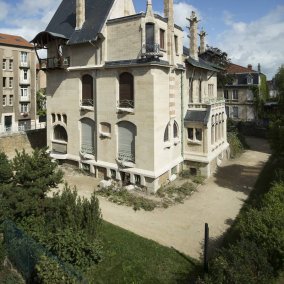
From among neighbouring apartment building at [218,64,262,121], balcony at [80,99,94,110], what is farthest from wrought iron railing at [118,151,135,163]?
neighbouring apartment building at [218,64,262,121]

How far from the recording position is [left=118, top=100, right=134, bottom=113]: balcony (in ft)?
84.1

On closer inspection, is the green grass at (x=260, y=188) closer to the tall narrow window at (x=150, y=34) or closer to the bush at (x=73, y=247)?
the bush at (x=73, y=247)

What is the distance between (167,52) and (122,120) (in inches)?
277

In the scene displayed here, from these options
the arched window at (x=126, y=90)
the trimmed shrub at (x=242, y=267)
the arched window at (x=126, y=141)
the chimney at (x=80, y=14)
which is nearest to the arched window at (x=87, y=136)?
the arched window at (x=126, y=141)

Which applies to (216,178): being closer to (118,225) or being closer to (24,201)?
(118,225)

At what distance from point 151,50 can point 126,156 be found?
8985 millimetres

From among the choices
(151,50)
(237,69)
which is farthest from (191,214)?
(237,69)

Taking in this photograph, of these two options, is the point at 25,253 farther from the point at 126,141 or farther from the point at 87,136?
the point at 87,136

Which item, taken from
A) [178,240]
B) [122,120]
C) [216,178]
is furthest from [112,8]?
[178,240]

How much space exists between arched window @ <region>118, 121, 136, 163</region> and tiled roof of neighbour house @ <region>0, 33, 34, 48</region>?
3264 centimetres

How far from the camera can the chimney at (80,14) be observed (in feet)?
93.0

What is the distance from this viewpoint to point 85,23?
93.5 ft

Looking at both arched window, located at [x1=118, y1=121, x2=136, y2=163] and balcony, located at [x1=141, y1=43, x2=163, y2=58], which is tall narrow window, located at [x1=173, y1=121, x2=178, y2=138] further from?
balcony, located at [x1=141, y1=43, x2=163, y2=58]

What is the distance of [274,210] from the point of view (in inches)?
571
